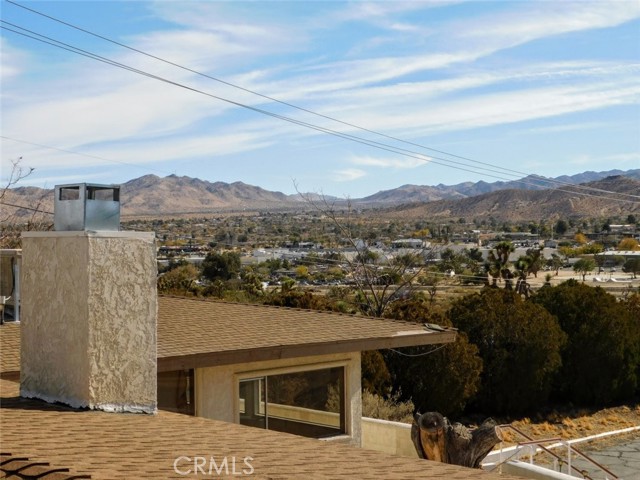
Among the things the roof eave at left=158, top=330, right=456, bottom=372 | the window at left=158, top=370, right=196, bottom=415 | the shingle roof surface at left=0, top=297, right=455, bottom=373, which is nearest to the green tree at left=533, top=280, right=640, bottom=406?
the shingle roof surface at left=0, top=297, right=455, bottom=373

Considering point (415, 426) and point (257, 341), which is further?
point (257, 341)

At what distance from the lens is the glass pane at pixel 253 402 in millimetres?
13930

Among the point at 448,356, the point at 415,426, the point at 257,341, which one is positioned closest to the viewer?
the point at 415,426

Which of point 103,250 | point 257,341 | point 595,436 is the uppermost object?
point 103,250

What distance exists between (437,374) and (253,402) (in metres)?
13.3

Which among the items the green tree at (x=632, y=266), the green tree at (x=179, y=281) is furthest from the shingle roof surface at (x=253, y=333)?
the green tree at (x=632, y=266)

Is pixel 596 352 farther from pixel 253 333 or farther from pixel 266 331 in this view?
pixel 253 333

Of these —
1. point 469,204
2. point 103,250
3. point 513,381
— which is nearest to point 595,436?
point 513,381

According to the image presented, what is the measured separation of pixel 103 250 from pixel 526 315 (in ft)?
75.5

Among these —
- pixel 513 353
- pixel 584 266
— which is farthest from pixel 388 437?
pixel 584 266

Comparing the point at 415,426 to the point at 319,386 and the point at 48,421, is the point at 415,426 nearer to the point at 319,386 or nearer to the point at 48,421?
the point at 319,386

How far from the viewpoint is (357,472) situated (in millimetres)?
6707

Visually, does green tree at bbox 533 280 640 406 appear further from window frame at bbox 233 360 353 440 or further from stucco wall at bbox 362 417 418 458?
window frame at bbox 233 360 353 440

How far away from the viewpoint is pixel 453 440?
39.8 feet
